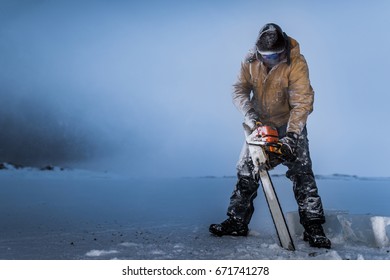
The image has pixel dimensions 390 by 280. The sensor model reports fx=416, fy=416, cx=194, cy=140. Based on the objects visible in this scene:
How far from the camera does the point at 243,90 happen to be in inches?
98.3

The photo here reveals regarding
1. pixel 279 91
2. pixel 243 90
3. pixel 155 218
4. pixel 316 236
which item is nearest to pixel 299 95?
pixel 279 91

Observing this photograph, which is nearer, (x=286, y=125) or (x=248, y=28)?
Answer: (x=286, y=125)

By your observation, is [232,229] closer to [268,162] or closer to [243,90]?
[268,162]

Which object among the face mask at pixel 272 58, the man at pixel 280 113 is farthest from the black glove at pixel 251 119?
the face mask at pixel 272 58

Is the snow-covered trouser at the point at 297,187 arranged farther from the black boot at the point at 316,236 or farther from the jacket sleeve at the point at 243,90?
the jacket sleeve at the point at 243,90

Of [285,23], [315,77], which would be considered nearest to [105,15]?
[285,23]

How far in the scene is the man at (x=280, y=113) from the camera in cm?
222

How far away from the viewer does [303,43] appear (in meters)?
2.79

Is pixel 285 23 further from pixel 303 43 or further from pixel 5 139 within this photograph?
pixel 5 139

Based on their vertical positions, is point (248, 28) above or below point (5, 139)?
above
